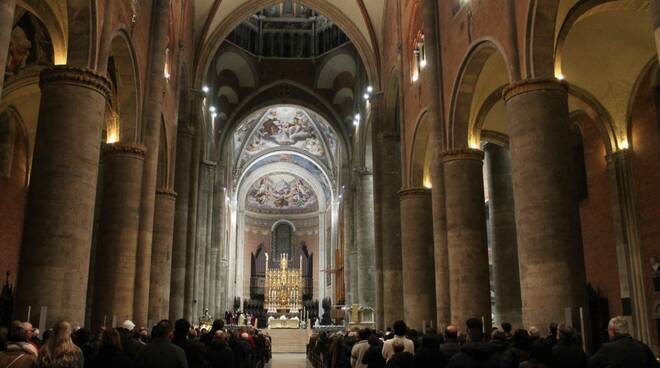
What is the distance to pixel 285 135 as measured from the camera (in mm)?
41281

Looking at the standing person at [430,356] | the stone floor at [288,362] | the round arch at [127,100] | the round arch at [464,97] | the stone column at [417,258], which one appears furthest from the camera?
the stone floor at [288,362]

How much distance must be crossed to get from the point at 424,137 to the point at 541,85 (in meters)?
8.07

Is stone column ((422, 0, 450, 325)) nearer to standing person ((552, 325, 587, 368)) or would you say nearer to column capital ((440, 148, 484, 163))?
column capital ((440, 148, 484, 163))

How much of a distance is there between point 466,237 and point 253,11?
15567mm

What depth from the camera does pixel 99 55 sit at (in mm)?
10344

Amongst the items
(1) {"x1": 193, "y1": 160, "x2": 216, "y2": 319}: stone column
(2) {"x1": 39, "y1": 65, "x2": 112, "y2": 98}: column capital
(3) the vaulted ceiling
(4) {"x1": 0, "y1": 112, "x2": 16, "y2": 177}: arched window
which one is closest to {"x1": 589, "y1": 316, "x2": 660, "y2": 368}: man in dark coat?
(2) {"x1": 39, "y1": 65, "x2": 112, "y2": 98}: column capital

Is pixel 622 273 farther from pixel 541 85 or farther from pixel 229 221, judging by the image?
pixel 229 221

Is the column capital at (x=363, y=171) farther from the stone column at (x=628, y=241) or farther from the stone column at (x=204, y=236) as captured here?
the stone column at (x=628, y=241)

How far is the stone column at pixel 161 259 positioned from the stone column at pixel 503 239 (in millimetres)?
9705

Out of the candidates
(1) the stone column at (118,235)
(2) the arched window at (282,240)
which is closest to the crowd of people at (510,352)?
(1) the stone column at (118,235)

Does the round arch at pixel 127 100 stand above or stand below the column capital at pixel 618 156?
above

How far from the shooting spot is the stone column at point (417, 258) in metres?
17.6

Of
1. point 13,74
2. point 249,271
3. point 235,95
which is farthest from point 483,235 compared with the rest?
point 249,271

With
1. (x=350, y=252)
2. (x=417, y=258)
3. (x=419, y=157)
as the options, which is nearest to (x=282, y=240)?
(x=350, y=252)
